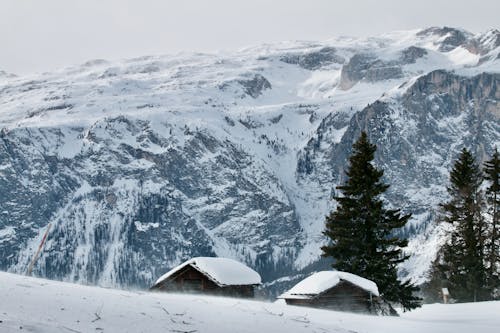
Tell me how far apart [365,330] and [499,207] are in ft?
106

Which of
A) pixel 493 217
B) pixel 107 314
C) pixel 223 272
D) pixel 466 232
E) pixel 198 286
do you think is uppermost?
pixel 493 217

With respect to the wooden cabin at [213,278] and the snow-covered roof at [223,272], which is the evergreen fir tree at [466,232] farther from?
the wooden cabin at [213,278]

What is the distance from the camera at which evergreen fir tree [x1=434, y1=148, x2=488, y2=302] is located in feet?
145

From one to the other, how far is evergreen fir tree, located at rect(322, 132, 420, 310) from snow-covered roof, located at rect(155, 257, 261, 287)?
5324mm

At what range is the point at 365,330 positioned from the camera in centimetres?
1580

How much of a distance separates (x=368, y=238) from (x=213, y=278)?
29.6ft

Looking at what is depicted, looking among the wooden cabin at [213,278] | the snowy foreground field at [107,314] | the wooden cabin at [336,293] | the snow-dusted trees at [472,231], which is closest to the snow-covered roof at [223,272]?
the wooden cabin at [213,278]

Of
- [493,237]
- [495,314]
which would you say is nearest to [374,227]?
[495,314]

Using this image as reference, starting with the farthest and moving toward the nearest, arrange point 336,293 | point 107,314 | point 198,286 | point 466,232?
point 466,232
point 198,286
point 336,293
point 107,314

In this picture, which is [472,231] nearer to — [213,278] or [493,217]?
[493,217]

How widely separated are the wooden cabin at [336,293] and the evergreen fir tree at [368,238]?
10.9ft

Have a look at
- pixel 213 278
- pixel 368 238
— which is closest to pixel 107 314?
pixel 368 238

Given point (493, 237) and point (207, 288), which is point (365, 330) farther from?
point (493, 237)

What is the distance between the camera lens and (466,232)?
4469 centimetres
